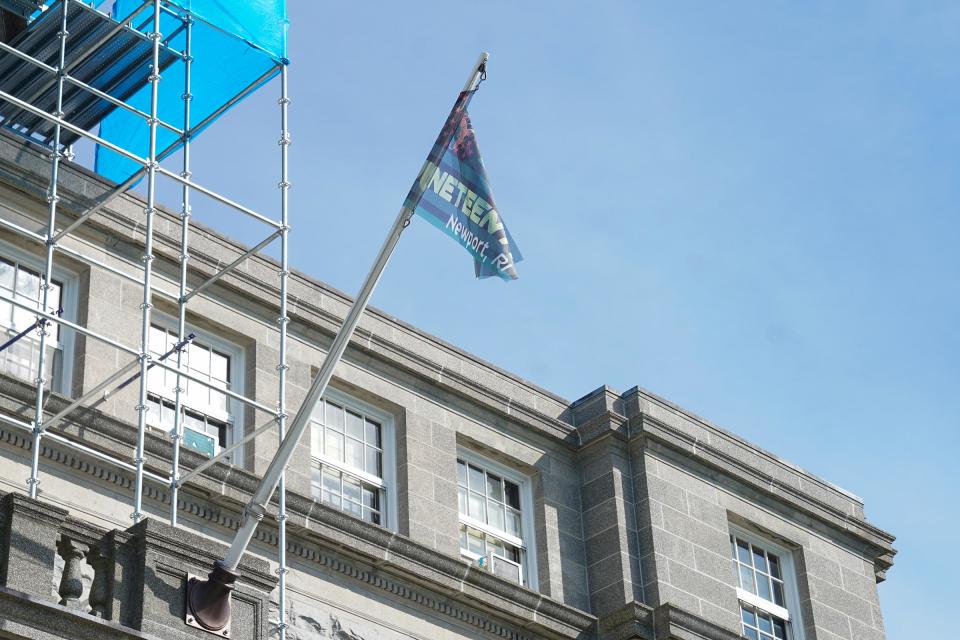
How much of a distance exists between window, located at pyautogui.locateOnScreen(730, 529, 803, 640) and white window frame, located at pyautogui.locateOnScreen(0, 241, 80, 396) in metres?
9.50

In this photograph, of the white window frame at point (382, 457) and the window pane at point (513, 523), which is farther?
the window pane at point (513, 523)

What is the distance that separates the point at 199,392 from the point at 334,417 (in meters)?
1.90

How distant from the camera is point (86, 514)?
20.7m

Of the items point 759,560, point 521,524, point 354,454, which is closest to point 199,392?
point 354,454

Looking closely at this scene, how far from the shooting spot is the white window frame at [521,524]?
25250 millimetres

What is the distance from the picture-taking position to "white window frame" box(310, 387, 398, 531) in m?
24.1

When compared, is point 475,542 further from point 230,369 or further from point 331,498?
point 230,369

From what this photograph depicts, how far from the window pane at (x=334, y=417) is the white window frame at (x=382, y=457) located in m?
0.07

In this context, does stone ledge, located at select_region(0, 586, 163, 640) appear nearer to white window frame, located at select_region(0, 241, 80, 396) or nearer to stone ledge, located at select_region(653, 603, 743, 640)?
white window frame, located at select_region(0, 241, 80, 396)

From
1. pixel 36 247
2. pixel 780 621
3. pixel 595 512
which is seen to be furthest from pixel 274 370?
pixel 780 621

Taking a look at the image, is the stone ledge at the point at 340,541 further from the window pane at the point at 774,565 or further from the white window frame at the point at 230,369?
the window pane at the point at 774,565

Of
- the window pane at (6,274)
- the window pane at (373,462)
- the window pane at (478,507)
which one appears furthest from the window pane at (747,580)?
the window pane at (6,274)

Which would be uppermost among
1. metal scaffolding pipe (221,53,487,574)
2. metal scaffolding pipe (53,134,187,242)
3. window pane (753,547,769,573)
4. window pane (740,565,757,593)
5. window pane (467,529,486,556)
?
metal scaffolding pipe (53,134,187,242)

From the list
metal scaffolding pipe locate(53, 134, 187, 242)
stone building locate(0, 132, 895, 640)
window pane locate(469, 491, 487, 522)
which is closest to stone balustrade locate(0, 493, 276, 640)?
stone building locate(0, 132, 895, 640)
